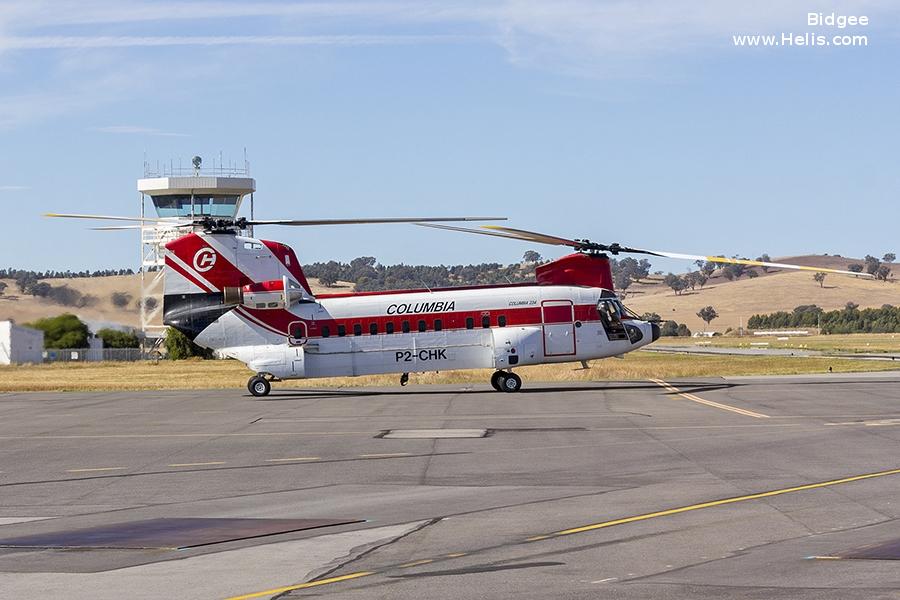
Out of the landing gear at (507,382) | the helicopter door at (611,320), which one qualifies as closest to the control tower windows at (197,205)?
the landing gear at (507,382)

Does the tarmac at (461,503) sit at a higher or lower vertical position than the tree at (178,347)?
lower

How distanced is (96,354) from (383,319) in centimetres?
5656

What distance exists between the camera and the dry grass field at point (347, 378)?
5303cm

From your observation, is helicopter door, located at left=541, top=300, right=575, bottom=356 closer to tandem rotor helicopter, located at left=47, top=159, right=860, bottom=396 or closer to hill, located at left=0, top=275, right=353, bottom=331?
tandem rotor helicopter, located at left=47, top=159, right=860, bottom=396

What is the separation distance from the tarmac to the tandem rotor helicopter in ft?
23.8

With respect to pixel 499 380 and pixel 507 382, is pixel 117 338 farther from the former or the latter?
pixel 507 382

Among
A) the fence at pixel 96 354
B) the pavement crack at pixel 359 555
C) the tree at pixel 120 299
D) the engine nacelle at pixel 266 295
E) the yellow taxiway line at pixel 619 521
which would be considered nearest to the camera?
the yellow taxiway line at pixel 619 521

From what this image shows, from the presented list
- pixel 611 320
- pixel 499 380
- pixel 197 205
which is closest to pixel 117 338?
pixel 197 205

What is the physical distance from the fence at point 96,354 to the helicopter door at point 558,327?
5599 cm

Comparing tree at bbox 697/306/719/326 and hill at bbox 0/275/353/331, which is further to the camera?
tree at bbox 697/306/719/326

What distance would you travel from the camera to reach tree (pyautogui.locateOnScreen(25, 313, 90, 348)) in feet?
272

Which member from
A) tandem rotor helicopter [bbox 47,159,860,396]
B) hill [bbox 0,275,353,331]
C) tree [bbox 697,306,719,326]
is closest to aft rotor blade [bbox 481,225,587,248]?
tandem rotor helicopter [bbox 47,159,860,396]

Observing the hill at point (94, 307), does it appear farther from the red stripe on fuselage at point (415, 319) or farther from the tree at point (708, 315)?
the tree at point (708, 315)

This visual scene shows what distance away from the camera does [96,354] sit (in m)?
91.8
